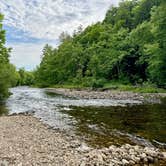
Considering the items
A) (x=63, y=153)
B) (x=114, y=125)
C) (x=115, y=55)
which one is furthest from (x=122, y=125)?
(x=115, y=55)

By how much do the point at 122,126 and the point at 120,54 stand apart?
5244cm

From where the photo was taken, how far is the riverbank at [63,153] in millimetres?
12742

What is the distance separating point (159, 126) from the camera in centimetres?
2147

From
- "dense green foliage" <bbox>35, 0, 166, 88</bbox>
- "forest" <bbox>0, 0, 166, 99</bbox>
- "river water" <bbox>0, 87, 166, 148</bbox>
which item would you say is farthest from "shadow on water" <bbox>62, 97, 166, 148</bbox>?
"dense green foliage" <bbox>35, 0, 166, 88</bbox>

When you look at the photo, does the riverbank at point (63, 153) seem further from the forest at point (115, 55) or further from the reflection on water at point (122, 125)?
the forest at point (115, 55)

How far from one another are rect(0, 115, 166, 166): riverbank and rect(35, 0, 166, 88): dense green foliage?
37.4m

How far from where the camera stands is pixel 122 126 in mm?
21938

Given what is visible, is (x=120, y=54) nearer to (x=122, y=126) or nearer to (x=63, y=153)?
(x=122, y=126)

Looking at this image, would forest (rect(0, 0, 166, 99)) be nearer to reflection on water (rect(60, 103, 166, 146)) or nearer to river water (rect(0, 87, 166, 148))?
river water (rect(0, 87, 166, 148))

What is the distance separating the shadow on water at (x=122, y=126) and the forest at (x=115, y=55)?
18266 mm

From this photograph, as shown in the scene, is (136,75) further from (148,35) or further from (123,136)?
(123,136)

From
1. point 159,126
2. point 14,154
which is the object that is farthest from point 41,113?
point 14,154

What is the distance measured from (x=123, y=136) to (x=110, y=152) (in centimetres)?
451

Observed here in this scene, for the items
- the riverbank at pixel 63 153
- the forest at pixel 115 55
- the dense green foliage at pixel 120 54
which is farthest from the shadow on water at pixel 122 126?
the dense green foliage at pixel 120 54
